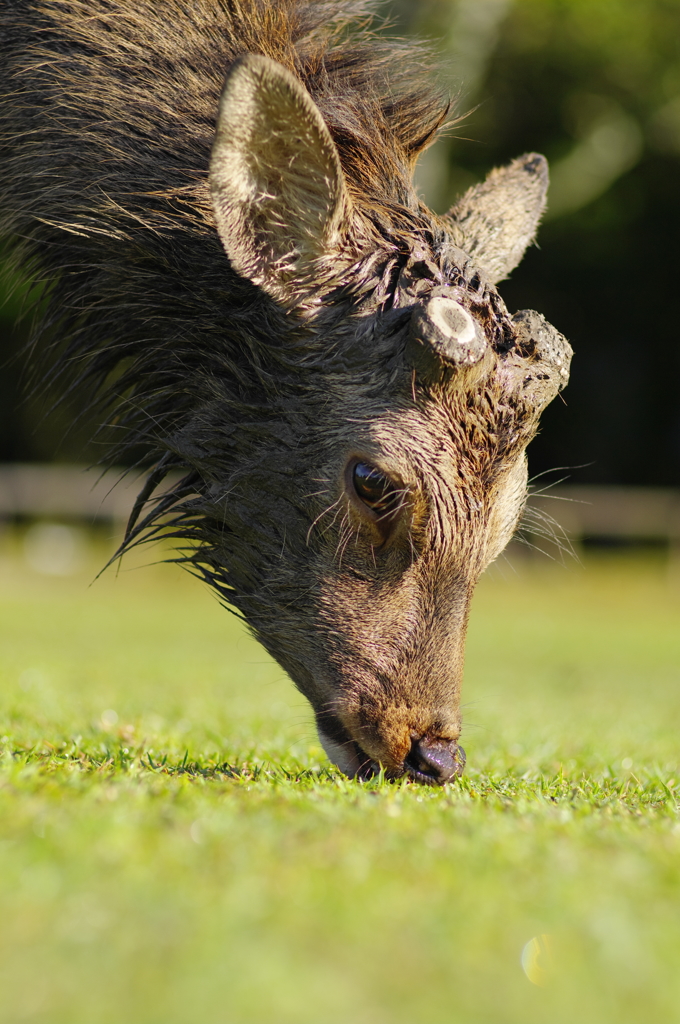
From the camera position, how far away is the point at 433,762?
12.3 ft

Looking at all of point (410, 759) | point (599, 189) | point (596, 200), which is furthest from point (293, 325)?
point (596, 200)

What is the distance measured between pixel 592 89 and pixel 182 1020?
27.7 metres

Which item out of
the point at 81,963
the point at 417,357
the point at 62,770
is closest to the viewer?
the point at 81,963

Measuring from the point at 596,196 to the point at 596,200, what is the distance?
0.40 meters

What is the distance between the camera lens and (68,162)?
184 inches

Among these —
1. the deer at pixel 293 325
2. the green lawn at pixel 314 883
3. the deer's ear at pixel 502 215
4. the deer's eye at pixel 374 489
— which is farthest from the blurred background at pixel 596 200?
the green lawn at pixel 314 883

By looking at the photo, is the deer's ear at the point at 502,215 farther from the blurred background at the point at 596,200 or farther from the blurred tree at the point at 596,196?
the blurred tree at the point at 596,196

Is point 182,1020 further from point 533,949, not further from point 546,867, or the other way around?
point 546,867

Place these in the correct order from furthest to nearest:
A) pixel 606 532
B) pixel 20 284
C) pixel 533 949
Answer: pixel 606 532 → pixel 20 284 → pixel 533 949

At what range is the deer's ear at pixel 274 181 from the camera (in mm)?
3918

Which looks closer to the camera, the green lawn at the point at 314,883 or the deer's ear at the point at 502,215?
the green lawn at the point at 314,883

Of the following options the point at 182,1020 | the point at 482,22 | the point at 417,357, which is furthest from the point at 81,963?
the point at 482,22

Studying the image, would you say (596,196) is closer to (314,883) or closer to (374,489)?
(374,489)

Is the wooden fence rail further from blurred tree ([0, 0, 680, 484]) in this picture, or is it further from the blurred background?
blurred tree ([0, 0, 680, 484])
